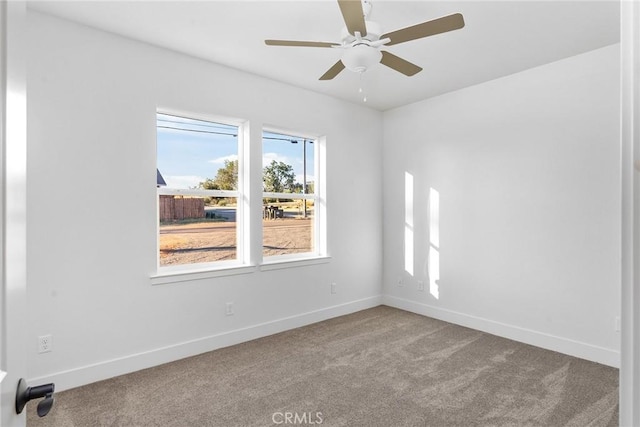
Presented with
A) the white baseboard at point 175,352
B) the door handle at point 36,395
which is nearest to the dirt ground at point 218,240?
the white baseboard at point 175,352

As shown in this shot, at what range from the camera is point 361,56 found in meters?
2.29

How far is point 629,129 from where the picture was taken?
556 millimetres

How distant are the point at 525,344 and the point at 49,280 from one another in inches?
165

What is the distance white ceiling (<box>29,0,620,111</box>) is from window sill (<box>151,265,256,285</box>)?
2.00 m

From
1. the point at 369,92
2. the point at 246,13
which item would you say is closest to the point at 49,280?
the point at 246,13

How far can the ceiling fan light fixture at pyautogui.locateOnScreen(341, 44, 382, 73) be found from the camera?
2.25 meters

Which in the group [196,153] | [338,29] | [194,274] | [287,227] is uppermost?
[338,29]

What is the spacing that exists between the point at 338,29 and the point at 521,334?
3367 millimetres

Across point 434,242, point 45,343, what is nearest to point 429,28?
point 434,242

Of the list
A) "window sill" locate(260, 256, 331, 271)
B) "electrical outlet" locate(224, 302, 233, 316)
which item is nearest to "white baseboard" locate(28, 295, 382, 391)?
"electrical outlet" locate(224, 302, 233, 316)

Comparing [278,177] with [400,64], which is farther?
[278,177]

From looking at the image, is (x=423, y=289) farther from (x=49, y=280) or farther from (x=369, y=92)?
(x=49, y=280)

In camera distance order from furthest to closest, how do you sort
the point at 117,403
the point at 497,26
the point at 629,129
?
the point at 497,26, the point at 117,403, the point at 629,129

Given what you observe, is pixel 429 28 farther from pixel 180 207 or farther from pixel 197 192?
pixel 180 207
